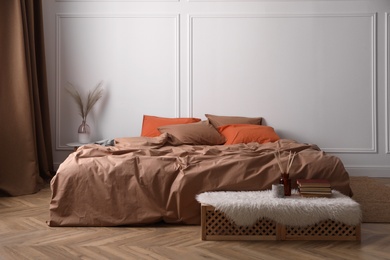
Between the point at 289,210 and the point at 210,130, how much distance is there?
2.53 metres

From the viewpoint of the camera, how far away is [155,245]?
310 centimetres

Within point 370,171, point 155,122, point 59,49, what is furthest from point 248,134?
point 59,49

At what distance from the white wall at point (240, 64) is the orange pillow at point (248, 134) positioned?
640 millimetres

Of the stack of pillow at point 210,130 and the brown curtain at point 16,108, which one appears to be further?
the stack of pillow at point 210,130

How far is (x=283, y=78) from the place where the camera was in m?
6.32

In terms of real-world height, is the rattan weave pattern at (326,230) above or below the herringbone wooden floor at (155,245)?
above

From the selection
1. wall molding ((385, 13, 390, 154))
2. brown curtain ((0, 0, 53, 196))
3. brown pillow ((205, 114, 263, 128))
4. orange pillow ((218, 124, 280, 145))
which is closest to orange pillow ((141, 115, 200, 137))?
brown pillow ((205, 114, 263, 128))

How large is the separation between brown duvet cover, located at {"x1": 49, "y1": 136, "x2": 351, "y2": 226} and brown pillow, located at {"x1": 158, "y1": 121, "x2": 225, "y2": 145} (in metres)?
1.56

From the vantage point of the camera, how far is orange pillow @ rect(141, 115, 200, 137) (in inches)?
231

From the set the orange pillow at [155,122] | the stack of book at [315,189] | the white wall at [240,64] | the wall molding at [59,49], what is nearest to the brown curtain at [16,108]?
the wall molding at [59,49]

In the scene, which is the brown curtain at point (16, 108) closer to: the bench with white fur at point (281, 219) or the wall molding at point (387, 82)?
the bench with white fur at point (281, 219)

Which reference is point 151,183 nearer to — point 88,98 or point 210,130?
point 210,130

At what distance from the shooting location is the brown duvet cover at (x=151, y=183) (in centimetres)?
361

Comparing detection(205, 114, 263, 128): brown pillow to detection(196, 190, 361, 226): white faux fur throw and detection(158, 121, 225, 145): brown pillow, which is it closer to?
detection(158, 121, 225, 145): brown pillow
